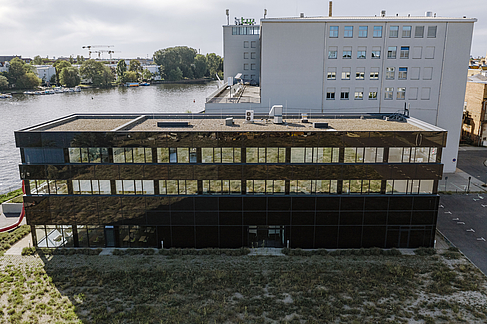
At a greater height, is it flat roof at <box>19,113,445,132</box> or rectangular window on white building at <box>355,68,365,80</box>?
rectangular window on white building at <box>355,68,365,80</box>

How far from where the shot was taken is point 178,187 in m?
29.9

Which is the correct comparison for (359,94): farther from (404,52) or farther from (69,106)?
(69,106)

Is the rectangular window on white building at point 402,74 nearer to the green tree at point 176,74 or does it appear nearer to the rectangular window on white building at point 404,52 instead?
the rectangular window on white building at point 404,52

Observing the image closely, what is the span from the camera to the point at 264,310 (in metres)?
23.0

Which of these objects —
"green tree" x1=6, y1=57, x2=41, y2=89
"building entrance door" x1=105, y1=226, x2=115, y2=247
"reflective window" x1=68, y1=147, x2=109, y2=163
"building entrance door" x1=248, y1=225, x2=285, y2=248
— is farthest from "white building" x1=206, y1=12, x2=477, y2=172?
"green tree" x1=6, y1=57, x2=41, y2=89

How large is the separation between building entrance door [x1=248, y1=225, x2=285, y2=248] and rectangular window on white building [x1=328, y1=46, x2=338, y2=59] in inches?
955

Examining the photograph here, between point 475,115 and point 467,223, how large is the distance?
3745cm

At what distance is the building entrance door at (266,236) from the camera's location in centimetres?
3047

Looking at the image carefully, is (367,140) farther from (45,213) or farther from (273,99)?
(45,213)

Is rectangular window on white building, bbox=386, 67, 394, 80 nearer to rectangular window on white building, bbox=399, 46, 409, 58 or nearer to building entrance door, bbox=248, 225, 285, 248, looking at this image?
rectangular window on white building, bbox=399, 46, 409, 58

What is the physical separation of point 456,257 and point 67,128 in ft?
105

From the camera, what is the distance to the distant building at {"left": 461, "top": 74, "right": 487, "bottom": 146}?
206ft

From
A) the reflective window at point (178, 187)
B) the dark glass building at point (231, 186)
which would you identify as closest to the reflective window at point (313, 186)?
the dark glass building at point (231, 186)

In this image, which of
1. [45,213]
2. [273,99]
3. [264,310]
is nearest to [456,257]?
[264,310]
